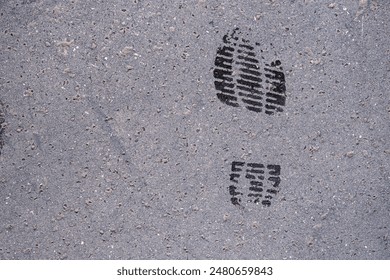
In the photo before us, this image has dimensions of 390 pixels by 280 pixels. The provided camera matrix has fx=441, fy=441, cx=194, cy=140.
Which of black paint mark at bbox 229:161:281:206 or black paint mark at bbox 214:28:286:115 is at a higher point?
black paint mark at bbox 214:28:286:115

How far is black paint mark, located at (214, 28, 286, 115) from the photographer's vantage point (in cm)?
222

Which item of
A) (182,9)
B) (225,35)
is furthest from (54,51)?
(225,35)

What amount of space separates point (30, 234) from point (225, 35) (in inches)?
56.0

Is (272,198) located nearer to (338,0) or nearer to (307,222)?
(307,222)

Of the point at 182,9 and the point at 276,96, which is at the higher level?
the point at 182,9

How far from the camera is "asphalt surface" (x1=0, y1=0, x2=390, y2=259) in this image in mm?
2230

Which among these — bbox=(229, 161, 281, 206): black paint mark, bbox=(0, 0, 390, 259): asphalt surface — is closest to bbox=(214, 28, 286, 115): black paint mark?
bbox=(0, 0, 390, 259): asphalt surface

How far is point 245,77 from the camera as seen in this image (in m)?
2.22

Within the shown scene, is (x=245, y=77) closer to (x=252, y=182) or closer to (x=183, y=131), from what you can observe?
(x=183, y=131)

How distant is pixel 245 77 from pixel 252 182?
1.76 feet

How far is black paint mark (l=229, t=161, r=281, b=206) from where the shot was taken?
7.40ft

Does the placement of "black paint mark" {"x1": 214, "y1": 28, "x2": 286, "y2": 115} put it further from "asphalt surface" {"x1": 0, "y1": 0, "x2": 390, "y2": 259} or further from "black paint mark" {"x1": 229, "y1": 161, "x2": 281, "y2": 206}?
"black paint mark" {"x1": 229, "y1": 161, "x2": 281, "y2": 206}

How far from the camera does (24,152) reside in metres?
2.23

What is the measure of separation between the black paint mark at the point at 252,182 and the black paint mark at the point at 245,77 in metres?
0.30
